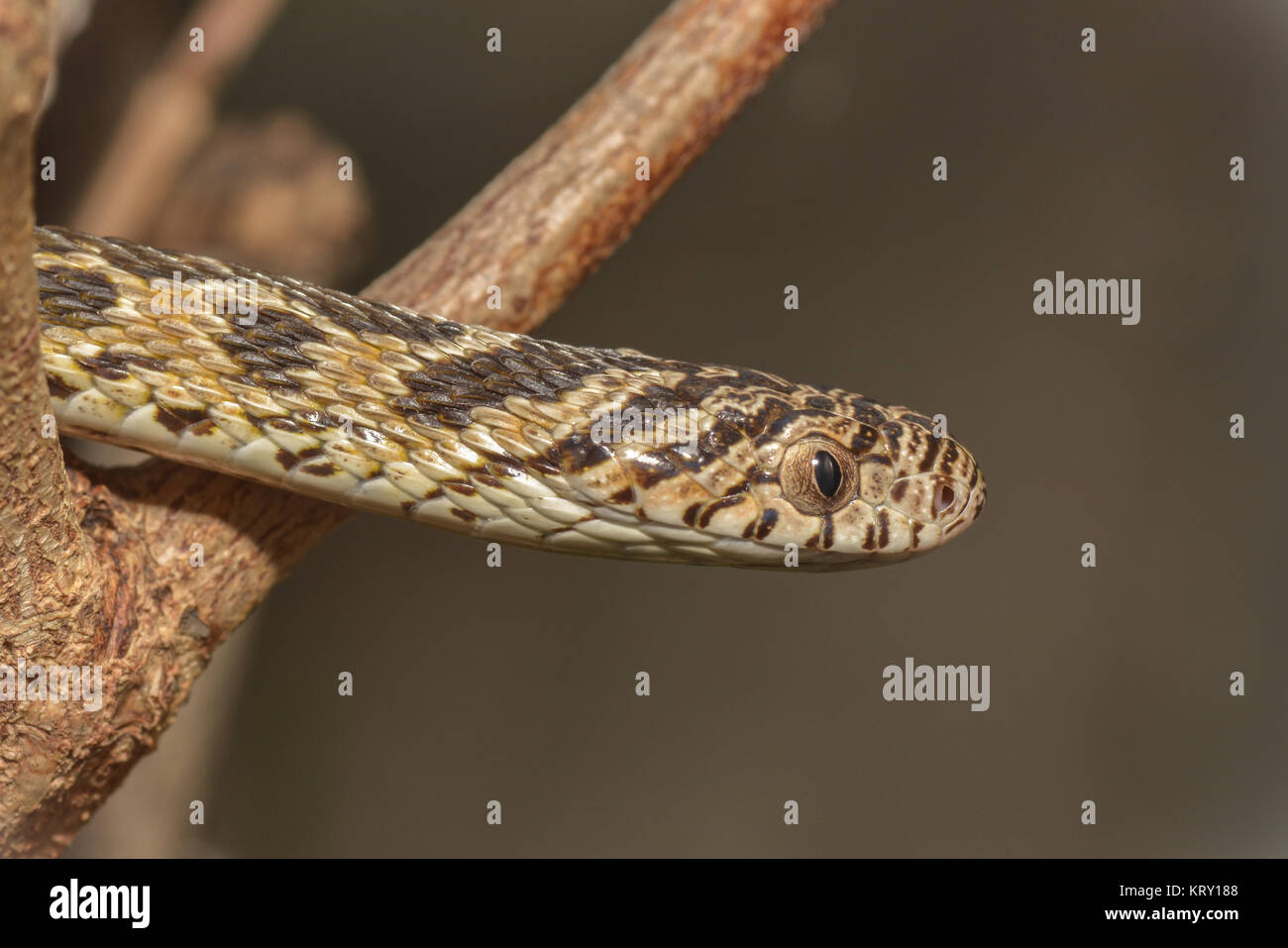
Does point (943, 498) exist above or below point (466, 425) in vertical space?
below

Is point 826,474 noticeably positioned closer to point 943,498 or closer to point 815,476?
point 815,476

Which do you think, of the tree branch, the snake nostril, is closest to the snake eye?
the snake nostril

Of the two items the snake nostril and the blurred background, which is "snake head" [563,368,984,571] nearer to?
the snake nostril

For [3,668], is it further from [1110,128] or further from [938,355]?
[1110,128]

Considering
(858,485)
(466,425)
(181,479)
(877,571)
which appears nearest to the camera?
(466,425)

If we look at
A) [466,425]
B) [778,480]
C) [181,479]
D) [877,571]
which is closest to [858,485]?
[778,480]

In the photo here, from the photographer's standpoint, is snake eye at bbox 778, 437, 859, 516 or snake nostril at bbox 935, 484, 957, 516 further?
snake nostril at bbox 935, 484, 957, 516
